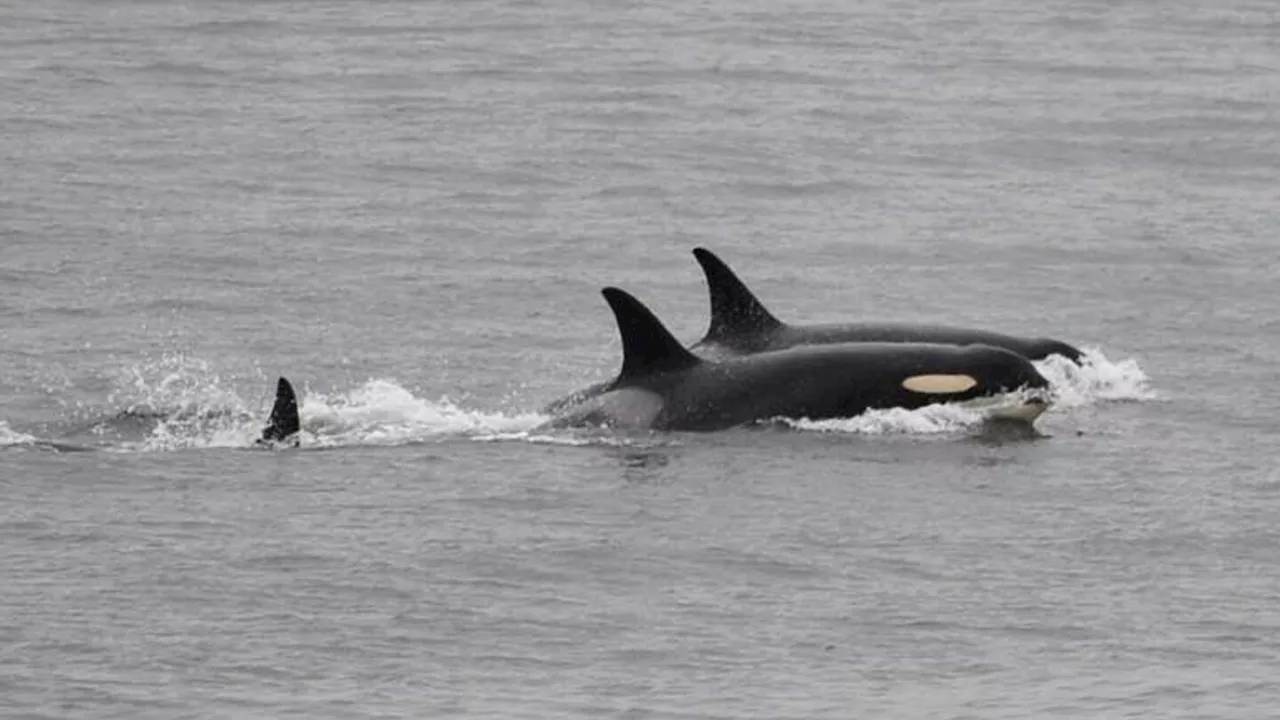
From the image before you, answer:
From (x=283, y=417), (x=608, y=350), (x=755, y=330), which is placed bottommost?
(x=608, y=350)

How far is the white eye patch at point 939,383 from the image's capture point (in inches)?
935

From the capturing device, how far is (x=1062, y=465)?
2258 centimetres

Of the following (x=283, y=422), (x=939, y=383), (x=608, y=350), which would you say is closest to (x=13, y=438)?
(x=283, y=422)

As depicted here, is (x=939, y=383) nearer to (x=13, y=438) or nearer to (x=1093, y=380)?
(x=1093, y=380)

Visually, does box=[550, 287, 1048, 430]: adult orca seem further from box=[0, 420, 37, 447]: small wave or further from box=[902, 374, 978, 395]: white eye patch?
box=[0, 420, 37, 447]: small wave

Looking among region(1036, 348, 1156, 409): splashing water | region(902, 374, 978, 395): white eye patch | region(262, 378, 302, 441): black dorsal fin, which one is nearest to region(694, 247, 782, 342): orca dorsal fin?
region(902, 374, 978, 395): white eye patch

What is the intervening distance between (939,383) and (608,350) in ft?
15.5

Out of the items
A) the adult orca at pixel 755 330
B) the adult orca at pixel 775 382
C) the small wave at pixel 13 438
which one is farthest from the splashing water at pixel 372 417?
the adult orca at pixel 755 330

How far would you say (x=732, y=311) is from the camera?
81.1 feet

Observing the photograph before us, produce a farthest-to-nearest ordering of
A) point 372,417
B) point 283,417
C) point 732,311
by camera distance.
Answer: point 732,311
point 372,417
point 283,417

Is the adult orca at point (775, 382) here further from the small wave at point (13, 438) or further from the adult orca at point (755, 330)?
the small wave at point (13, 438)

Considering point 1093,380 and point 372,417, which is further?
point 1093,380

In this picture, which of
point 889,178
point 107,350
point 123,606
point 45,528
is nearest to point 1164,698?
point 123,606

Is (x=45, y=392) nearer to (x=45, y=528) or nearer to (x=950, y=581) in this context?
(x=45, y=528)
